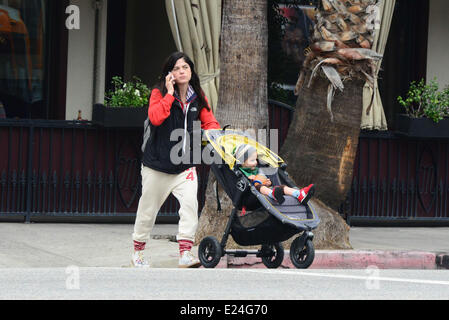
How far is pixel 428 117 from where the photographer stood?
1313 centimetres

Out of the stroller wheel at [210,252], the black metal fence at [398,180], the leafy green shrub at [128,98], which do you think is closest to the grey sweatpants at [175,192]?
the stroller wheel at [210,252]

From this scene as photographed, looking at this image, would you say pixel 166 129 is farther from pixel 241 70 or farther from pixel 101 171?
pixel 101 171

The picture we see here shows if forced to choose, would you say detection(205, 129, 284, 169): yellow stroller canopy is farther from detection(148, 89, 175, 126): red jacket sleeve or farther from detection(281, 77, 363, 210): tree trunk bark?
detection(281, 77, 363, 210): tree trunk bark

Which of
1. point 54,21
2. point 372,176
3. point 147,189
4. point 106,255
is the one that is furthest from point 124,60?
point 147,189

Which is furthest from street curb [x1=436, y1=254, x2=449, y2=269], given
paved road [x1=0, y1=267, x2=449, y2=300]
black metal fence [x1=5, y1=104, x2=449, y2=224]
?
black metal fence [x1=5, y1=104, x2=449, y2=224]

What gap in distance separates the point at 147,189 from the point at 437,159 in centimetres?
582

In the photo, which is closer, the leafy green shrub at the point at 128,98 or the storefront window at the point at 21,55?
the leafy green shrub at the point at 128,98

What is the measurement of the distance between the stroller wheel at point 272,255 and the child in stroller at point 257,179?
2.02 feet

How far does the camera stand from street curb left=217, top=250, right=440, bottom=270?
10148 mm

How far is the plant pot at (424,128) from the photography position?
42.8 ft

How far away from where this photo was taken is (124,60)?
1455cm

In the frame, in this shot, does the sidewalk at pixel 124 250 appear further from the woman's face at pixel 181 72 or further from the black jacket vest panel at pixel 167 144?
the woman's face at pixel 181 72

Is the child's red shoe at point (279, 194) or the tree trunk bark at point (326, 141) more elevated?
the tree trunk bark at point (326, 141)

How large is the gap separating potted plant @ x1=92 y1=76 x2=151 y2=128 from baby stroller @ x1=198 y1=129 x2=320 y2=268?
331 cm
